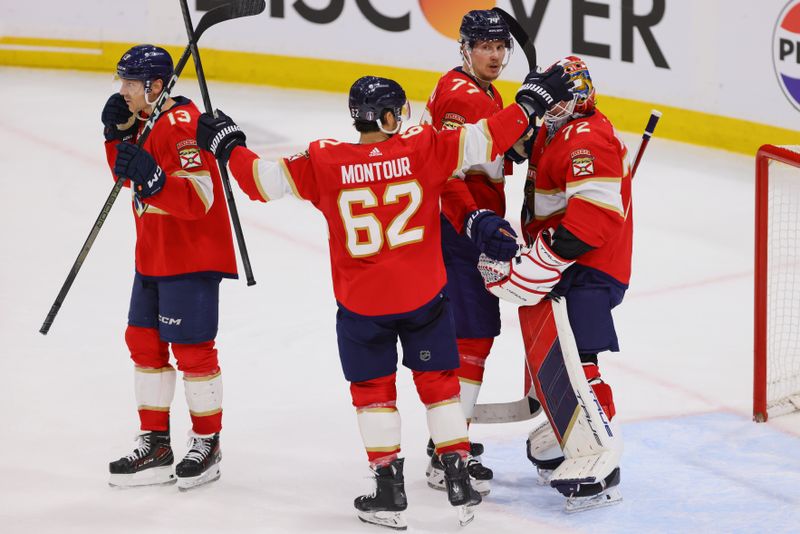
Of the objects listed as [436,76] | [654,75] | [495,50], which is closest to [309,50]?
[436,76]

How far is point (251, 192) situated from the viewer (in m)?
3.63

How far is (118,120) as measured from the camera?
4.00m

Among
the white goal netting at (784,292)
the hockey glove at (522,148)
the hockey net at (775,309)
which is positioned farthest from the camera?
the white goal netting at (784,292)

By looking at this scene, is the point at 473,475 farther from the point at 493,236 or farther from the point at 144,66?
the point at 144,66

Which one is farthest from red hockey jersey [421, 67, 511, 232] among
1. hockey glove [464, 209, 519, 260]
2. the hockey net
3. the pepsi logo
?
the pepsi logo

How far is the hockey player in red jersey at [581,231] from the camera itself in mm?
3678

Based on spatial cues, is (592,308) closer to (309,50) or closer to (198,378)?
(198,378)

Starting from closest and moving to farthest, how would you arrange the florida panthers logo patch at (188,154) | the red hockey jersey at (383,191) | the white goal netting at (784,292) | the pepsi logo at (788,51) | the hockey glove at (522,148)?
the red hockey jersey at (383,191) → the florida panthers logo patch at (188,154) → the hockey glove at (522,148) → the white goal netting at (784,292) → the pepsi logo at (788,51)

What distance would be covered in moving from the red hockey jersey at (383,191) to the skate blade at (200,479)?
0.80 meters

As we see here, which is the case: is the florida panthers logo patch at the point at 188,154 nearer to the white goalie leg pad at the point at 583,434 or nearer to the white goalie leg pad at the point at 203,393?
the white goalie leg pad at the point at 203,393

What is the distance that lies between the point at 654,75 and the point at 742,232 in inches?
55.3

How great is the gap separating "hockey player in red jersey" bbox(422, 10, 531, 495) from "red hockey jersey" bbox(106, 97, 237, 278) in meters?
0.68

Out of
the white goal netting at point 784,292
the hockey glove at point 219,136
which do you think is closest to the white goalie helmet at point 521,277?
the hockey glove at point 219,136

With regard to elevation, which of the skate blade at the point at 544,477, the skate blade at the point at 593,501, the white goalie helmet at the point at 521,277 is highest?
the white goalie helmet at the point at 521,277
